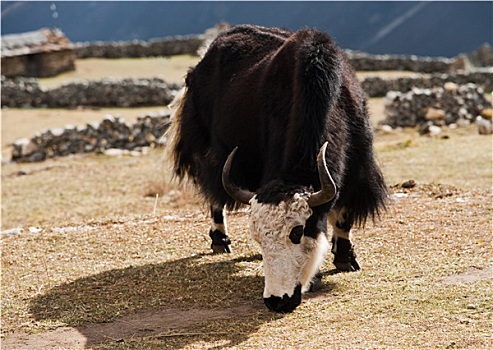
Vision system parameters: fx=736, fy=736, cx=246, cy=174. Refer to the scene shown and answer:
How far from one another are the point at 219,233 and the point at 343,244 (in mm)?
1298

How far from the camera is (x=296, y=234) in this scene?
449 centimetres

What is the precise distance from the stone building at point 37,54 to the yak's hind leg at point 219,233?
21.8 meters

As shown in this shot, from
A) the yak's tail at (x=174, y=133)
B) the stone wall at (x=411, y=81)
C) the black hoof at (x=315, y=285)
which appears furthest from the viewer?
the stone wall at (x=411, y=81)

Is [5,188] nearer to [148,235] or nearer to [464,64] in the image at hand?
[148,235]

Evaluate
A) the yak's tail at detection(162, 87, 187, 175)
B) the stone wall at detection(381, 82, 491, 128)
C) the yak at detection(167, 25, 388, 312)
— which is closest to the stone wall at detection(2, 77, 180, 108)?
the stone wall at detection(381, 82, 491, 128)

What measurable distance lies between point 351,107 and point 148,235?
2701 millimetres

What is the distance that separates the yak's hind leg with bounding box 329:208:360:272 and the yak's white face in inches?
42.9

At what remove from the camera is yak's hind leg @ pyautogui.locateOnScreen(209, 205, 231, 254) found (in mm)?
6438

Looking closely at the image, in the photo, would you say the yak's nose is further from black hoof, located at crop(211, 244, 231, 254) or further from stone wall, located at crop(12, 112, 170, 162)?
stone wall, located at crop(12, 112, 170, 162)

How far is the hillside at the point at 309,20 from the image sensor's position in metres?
48.8

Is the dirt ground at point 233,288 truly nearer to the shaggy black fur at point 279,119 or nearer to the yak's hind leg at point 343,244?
the yak's hind leg at point 343,244

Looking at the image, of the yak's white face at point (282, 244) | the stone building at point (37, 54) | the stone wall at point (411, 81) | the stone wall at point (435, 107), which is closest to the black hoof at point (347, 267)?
the yak's white face at point (282, 244)

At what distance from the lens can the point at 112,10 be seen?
54.2 m

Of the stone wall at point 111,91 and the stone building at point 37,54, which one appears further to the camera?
the stone building at point 37,54
